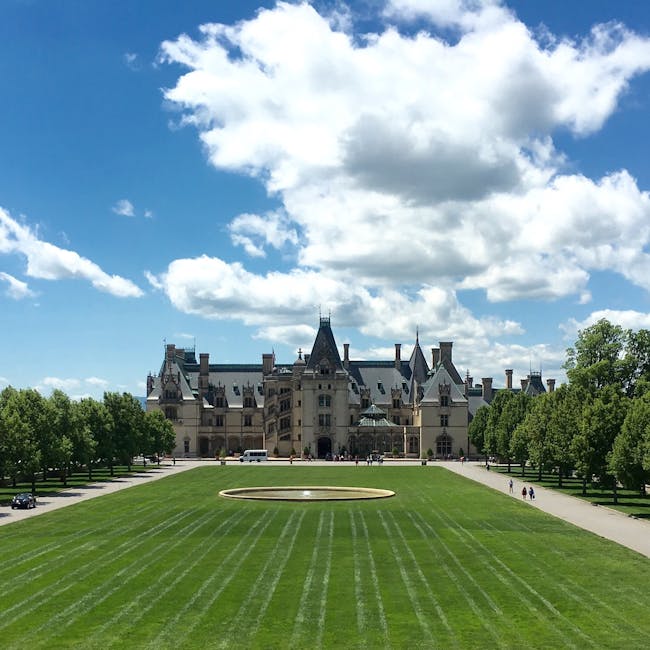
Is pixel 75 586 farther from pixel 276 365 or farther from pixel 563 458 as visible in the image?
pixel 276 365

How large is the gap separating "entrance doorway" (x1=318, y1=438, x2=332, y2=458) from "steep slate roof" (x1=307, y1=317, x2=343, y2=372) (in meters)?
12.1

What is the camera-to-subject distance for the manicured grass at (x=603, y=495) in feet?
193

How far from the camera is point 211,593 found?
30.4m

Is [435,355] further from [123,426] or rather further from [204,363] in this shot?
[123,426]

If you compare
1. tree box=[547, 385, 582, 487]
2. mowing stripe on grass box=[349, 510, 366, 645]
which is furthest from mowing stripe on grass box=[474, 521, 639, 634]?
tree box=[547, 385, 582, 487]

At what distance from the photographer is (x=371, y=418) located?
145m

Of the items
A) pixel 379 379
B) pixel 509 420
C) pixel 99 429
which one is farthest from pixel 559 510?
pixel 379 379

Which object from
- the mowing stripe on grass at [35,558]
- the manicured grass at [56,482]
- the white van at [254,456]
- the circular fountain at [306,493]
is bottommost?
the mowing stripe on grass at [35,558]

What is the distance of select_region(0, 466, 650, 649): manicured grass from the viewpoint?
25422mm

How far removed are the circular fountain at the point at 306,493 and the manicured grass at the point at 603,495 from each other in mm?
16459

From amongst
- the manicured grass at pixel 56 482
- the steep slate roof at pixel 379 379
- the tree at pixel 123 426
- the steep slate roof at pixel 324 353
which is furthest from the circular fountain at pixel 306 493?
the steep slate roof at pixel 379 379

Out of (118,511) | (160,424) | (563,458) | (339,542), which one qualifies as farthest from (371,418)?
(339,542)

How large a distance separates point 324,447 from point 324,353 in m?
16.1

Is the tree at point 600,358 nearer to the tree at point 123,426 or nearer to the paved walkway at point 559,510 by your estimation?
the paved walkway at point 559,510
